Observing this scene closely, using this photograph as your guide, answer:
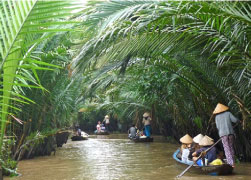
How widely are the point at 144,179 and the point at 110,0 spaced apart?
161 inches

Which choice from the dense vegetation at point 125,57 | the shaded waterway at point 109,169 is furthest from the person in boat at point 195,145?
the dense vegetation at point 125,57

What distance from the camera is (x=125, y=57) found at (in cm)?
702

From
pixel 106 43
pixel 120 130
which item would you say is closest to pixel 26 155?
pixel 106 43

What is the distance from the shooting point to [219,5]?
4.84 m

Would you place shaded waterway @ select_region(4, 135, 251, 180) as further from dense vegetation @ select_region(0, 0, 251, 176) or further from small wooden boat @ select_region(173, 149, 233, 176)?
dense vegetation @ select_region(0, 0, 251, 176)

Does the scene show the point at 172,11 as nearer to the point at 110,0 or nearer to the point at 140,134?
the point at 110,0

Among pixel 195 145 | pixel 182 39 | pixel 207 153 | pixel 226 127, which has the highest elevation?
pixel 182 39

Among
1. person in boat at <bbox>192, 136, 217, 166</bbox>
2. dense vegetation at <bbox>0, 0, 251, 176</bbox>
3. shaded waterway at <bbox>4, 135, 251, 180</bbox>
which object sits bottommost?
shaded waterway at <bbox>4, 135, 251, 180</bbox>

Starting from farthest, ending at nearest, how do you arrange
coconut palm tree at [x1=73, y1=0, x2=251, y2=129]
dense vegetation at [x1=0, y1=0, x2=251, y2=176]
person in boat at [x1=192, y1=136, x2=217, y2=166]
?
person in boat at [x1=192, y1=136, x2=217, y2=166]
coconut palm tree at [x1=73, y1=0, x2=251, y2=129]
dense vegetation at [x1=0, y1=0, x2=251, y2=176]

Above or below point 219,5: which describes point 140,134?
below

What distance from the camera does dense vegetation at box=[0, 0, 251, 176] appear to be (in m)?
2.21

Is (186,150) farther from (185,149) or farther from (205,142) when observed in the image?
(205,142)

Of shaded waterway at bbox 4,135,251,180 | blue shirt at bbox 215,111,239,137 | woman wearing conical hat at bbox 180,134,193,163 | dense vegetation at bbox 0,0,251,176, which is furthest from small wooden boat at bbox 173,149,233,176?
dense vegetation at bbox 0,0,251,176

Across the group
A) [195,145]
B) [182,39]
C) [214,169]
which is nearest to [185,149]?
[195,145]
